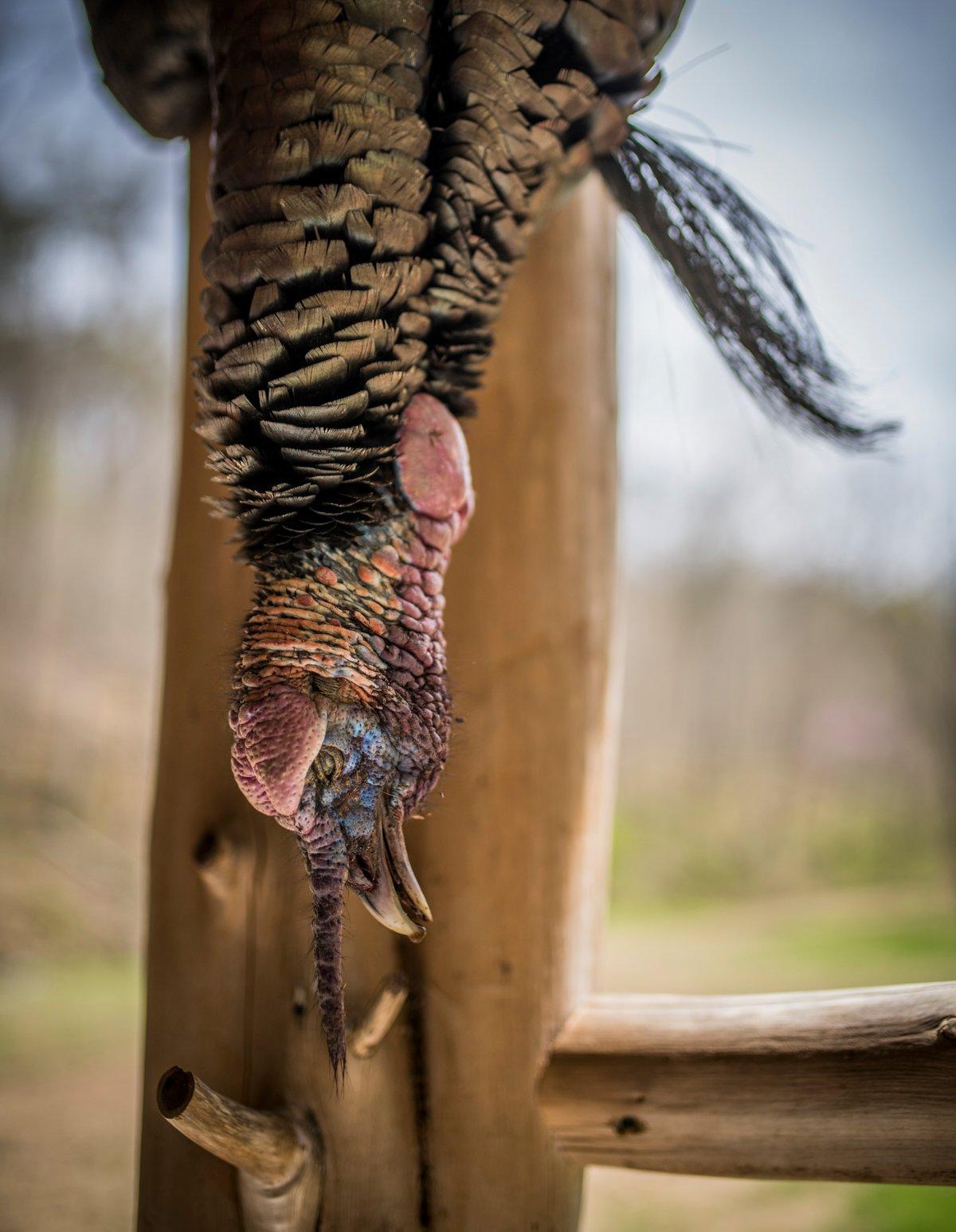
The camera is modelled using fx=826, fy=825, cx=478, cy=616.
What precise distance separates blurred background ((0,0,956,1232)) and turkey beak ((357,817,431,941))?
0.44 meters

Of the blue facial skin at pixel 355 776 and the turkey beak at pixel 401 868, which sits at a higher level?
the blue facial skin at pixel 355 776

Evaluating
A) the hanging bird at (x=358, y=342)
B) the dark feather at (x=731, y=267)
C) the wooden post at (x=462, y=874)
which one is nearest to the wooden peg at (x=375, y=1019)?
the wooden post at (x=462, y=874)

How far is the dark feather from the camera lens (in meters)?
0.54

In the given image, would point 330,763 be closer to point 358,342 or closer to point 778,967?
point 358,342

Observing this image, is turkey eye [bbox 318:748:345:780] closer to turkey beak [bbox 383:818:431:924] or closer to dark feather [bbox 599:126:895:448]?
turkey beak [bbox 383:818:431:924]

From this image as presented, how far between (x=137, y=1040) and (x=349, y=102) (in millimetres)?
1945

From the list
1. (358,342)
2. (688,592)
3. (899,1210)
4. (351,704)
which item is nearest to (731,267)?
(358,342)

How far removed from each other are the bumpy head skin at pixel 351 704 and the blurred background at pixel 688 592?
32 centimetres

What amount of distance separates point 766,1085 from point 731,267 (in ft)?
1.81

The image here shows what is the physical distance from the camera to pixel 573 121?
0.48m

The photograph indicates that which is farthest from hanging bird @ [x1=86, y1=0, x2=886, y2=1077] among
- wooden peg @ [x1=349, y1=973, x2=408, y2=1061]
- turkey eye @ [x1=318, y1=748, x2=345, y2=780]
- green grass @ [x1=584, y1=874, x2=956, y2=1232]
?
green grass @ [x1=584, y1=874, x2=956, y2=1232]

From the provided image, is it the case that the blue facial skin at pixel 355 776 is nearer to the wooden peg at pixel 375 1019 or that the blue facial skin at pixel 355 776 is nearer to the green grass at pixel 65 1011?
the wooden peg at pixel 375 1019

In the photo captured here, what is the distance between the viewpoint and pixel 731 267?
54cm

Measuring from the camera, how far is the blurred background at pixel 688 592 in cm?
64
